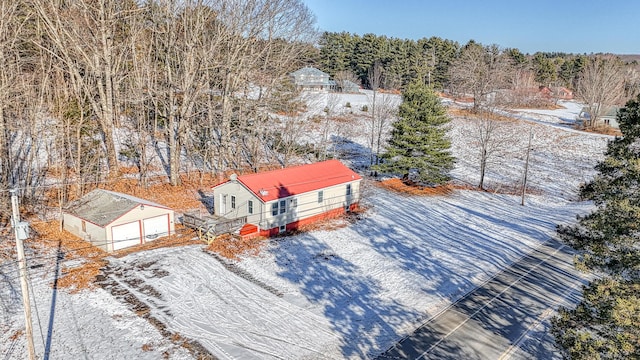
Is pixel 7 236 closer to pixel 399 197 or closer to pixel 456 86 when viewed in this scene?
pixel 399 197

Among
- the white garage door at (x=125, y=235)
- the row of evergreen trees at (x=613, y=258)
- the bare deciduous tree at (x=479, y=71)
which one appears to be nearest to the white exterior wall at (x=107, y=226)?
the white garage door at (x=125, y=235)

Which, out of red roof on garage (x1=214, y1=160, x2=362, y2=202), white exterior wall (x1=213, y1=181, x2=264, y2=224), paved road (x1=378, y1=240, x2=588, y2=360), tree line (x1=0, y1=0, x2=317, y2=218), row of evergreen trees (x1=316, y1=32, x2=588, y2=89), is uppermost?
row of evergreen trees (x1=316, y1=32, x2=588, y2=89)

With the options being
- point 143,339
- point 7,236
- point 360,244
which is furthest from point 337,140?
point 143,339

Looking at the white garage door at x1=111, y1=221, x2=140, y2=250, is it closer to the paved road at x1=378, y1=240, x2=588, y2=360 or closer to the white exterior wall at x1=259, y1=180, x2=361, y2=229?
the white exterior wall at x1=259, y1=180, x2=361, y2=229

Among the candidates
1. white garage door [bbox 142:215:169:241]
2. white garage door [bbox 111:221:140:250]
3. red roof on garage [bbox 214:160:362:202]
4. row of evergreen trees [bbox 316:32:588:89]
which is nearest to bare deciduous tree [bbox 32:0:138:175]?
white garage door [bbox 142:215:169:241]

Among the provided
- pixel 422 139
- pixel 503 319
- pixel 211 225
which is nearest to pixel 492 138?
pixel 422 139

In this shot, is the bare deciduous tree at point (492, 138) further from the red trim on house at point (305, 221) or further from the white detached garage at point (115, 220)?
the white detached garage at point (115, 220)
